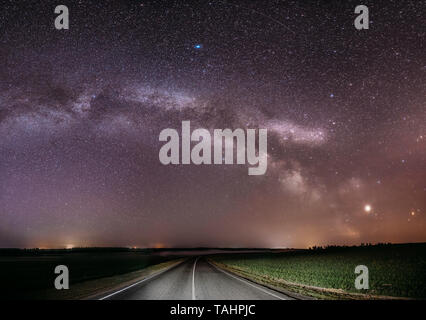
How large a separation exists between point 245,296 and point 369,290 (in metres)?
8.15
